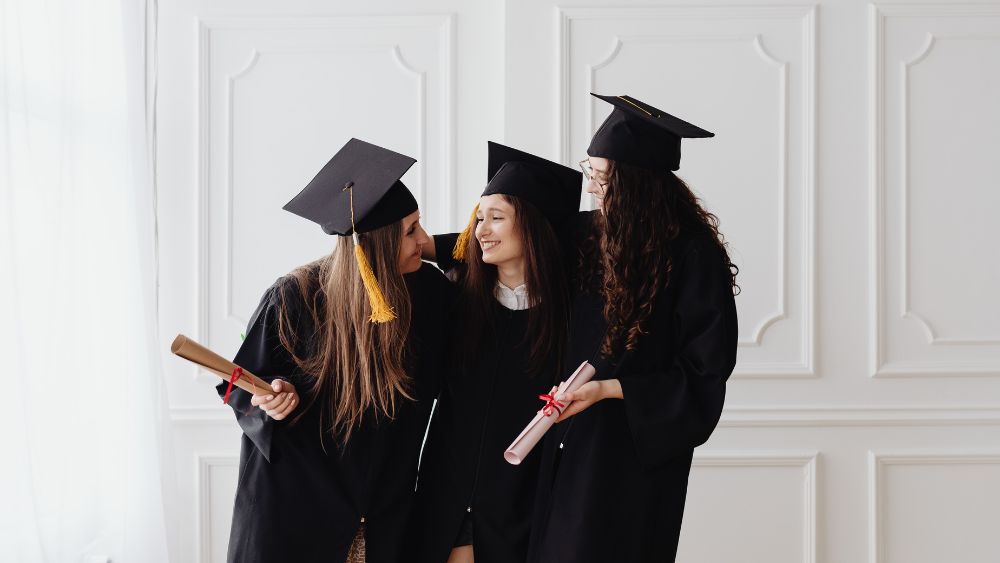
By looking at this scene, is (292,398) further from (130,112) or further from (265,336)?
(130,112)

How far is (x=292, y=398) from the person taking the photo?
186 cm

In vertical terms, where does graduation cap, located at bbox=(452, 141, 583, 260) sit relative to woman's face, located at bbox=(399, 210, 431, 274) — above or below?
above

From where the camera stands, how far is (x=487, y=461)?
200 cm

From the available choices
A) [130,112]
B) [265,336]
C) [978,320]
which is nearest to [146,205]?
[130,112]

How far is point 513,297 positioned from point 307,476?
0.72 m

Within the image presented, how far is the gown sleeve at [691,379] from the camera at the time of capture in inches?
75.4

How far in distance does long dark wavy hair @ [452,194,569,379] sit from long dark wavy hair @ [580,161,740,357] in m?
0.12

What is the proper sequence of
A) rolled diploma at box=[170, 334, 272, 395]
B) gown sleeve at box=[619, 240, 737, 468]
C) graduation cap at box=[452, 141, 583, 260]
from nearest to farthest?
rolled diploma at box=[170, 334, 272, 395]
gown sleeve at box=[619, 240, 737, 468]
graduation cap at box=[452, 141, 583, 260]

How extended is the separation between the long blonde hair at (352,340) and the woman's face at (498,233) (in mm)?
227

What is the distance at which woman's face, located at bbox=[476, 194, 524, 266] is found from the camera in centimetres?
199

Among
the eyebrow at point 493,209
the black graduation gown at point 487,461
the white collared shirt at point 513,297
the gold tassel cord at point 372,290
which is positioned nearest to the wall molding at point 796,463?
the black graduation gown at point 487,461

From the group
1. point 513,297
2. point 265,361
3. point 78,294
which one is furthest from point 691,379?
point 78,294

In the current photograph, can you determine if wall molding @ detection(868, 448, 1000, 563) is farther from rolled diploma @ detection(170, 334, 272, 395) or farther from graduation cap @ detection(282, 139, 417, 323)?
rolled diploma @ detection(170, 334, 272, 395)

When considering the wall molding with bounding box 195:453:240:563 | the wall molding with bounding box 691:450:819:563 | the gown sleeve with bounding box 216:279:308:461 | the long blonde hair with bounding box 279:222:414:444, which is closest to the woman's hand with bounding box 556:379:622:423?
the long blonde hair with bounding box 279:222:414:444
